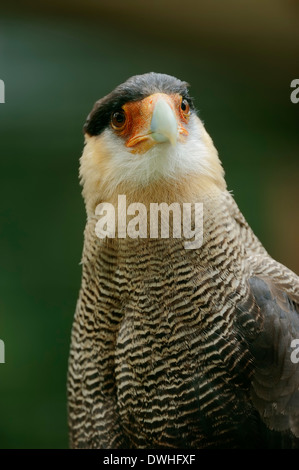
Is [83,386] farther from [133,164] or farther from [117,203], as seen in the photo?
[133,164]

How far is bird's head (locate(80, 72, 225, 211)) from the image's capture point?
5.72 ft

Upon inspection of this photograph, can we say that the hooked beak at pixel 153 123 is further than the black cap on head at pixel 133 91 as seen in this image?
No

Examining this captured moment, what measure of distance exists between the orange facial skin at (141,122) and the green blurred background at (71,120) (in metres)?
1.90

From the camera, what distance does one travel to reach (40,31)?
3551mm

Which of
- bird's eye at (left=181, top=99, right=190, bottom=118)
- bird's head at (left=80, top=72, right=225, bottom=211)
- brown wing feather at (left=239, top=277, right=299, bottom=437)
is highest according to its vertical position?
bird's eye at (left=181, top=99, right=190, bottom=118)

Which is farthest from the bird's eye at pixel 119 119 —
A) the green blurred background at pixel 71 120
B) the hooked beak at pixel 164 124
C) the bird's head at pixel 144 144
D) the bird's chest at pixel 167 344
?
the green blurred background at pixel 71 120

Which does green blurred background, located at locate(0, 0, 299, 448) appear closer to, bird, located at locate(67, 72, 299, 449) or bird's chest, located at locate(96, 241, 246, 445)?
bird, located at locate(67, 72, 299, 449)

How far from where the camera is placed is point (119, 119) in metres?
1.82

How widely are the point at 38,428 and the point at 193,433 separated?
2098mm

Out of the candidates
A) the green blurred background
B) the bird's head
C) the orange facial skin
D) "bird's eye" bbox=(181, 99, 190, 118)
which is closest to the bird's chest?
the bird's head

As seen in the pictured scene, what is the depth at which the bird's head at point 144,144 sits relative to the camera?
174 cm

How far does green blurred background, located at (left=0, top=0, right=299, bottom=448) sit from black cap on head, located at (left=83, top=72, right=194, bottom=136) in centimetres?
181

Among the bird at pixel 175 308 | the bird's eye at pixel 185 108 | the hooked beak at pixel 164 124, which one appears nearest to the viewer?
the hooked beak at pixel 164 124

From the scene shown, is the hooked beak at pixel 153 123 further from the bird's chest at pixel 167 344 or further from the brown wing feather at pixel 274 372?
the brown wing feather at pixel 274 372
